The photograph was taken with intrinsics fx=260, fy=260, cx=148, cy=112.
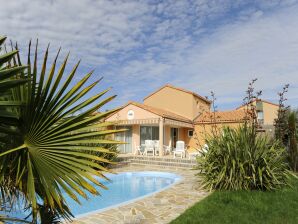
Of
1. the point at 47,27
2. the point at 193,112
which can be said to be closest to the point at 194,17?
the point at 47,27

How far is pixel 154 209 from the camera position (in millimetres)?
9445

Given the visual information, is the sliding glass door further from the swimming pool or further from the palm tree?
the palm tree

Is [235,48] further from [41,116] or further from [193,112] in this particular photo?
[41,116]

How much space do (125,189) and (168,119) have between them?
12.9m

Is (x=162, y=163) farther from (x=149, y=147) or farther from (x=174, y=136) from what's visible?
(x=174, y=136)

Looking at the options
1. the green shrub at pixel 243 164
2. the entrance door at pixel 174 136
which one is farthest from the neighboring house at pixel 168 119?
the green shrub at pixel 243 164

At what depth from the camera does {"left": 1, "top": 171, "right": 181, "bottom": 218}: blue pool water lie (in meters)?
12.1

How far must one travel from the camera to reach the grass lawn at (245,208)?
8.13 metres

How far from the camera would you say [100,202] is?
1305 centimetres

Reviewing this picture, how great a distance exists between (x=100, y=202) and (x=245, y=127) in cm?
802

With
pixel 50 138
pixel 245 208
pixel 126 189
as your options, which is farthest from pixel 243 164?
pixel 50 138

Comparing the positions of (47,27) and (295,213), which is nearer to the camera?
(295,213)

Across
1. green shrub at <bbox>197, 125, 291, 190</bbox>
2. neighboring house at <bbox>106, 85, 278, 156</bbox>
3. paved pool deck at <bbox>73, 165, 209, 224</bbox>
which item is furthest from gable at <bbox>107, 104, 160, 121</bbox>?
paved pool deck at <bbox>73, 165, 209, 224</bbox>

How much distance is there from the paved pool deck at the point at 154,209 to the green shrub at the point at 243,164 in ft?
3.69
